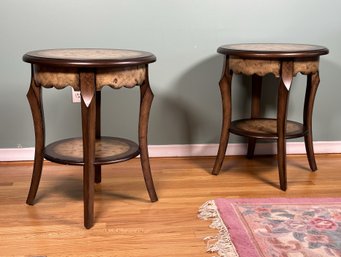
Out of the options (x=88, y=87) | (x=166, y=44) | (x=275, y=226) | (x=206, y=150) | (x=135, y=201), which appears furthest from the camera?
(x=206, y=150)

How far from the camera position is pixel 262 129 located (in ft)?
7.48

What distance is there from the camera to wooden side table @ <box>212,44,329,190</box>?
2031 millimetres

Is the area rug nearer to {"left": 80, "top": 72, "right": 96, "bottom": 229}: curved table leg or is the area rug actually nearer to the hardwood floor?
the hardwood floor

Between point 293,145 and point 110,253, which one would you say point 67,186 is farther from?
point 293,145

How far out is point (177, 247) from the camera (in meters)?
1.63

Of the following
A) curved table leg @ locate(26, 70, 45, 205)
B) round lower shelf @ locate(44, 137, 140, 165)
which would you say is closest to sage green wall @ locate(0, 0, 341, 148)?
round lower shelf @ locate(44, 137, 140, 165)

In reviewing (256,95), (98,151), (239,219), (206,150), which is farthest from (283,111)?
(98,151)

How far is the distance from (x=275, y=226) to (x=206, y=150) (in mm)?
942

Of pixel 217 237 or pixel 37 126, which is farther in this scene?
pixel 37 126

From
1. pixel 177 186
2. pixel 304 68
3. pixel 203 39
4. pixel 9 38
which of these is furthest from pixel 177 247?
pixel 9 38

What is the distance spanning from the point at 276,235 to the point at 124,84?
78cm

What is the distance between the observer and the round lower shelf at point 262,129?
2.19 meters

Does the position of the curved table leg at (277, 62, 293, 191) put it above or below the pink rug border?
above

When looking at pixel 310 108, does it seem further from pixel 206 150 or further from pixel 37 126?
pixel 37 126
